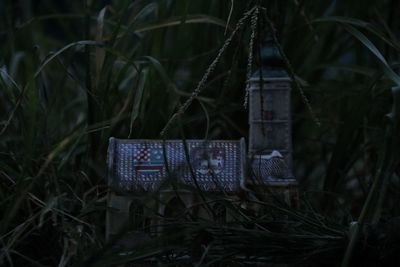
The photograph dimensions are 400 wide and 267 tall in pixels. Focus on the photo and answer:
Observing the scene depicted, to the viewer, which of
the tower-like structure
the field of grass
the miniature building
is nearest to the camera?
the field of grass

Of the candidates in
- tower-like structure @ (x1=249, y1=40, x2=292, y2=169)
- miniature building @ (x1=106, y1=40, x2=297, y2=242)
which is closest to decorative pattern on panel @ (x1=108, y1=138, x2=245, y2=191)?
miniature building @ (x1=106, y1=40, x2=297, y2=242)

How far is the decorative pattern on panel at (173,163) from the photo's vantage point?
1224 millimetres

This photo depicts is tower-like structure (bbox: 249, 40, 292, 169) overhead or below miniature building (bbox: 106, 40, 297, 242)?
overhead

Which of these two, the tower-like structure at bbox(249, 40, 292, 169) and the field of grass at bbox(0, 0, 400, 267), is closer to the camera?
the field of grass at bbox(0, 0, 400, 267)

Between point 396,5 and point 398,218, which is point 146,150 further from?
point 396,5

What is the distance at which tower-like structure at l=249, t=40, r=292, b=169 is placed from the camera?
140 centimetres

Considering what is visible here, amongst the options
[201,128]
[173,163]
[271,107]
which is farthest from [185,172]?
[201,128]

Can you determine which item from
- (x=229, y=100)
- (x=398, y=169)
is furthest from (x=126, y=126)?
(x=398, y=169)

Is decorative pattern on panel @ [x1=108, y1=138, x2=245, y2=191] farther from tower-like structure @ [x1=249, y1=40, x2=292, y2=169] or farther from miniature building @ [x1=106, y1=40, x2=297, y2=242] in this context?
tower-like structure @ [x1=249, y1=40, x2=292, y2=169]

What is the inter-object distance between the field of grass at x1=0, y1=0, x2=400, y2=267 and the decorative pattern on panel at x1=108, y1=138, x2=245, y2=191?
64mm

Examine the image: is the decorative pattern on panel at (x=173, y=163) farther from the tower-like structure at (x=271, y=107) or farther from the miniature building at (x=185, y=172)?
the tower-like structure at (x=271, y=107)

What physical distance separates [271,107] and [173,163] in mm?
270

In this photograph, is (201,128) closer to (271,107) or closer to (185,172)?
(271,107)

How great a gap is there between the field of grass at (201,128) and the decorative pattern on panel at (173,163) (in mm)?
64
